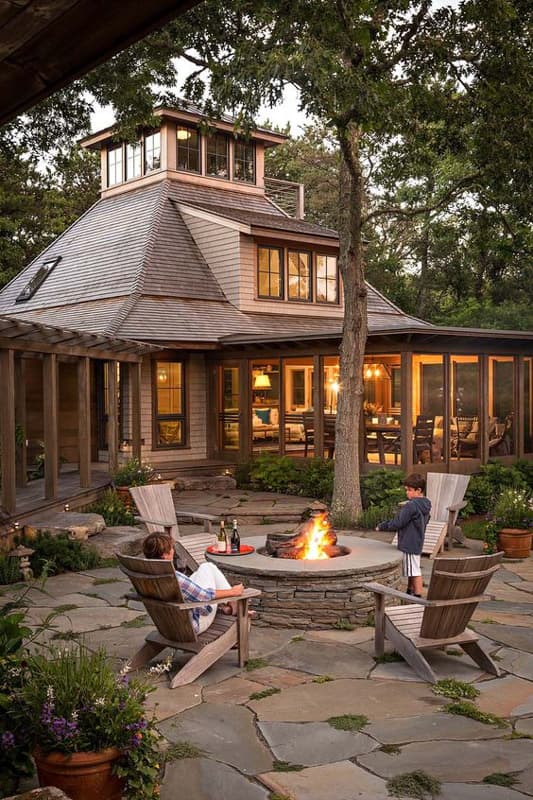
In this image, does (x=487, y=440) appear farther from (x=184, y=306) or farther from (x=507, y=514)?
(x=184, y=306)

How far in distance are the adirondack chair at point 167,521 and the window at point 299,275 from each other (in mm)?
11232

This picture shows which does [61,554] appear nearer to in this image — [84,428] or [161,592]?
[84,428]

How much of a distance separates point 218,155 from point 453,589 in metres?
19.5

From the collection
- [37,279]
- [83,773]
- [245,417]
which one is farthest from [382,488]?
[37,279]

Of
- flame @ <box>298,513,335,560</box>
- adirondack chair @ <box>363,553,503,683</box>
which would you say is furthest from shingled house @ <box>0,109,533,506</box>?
adirondack chair @ <box>363,553,503,683</box>

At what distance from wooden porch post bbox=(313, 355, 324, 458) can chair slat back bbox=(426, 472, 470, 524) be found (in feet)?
16.9

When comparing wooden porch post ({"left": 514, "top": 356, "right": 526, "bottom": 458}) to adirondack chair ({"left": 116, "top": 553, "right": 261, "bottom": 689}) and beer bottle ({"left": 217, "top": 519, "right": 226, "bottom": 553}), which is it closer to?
beer bottle ({"left": 217, "top": 519, "right": 226, "bottom": 553})

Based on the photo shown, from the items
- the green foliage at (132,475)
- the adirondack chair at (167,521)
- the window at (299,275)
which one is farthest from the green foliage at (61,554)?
the window at (299,275)

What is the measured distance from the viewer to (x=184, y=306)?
60.7 ft

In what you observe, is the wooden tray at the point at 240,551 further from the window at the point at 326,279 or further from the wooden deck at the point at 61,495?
the window at the point at 326,279

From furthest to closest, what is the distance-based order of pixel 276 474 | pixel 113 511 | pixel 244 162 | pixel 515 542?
pixel 244 162, pixel 276 474, pixel 113 511, pixel 515 542

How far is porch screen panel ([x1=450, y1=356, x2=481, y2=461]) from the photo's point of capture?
15.5 m

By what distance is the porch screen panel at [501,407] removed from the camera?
16.2 meters

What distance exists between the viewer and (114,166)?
938 inches
